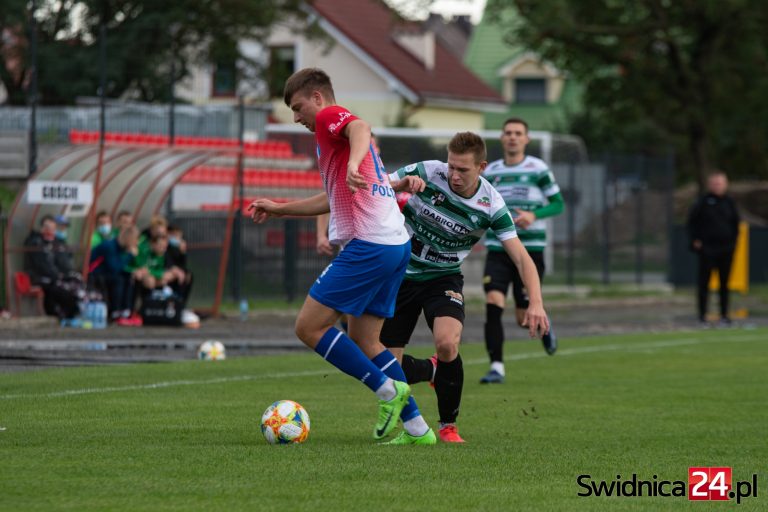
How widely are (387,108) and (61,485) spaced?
38762 mm

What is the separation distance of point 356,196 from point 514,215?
16.2ft

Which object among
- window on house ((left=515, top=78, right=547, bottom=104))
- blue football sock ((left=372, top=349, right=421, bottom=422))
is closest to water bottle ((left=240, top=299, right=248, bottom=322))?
blue football sock ((left=372, top=349, right=421, bottom=422))

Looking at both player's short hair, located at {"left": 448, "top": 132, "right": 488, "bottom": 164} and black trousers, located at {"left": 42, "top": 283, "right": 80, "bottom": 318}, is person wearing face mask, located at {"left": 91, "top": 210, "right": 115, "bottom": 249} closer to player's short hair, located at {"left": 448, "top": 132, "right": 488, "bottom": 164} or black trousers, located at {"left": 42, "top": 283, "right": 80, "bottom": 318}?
black trousers, located at {"left": 42, "top": 283, "right": 80, "bottom": 318}

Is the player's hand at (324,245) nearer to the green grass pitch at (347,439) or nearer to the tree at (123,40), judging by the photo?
the green grass pitch at (347,439)

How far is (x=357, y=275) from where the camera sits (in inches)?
312

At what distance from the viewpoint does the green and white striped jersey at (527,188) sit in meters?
13.1

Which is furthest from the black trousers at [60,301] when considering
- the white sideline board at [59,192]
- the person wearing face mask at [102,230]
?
the white sideline board at [59,192]

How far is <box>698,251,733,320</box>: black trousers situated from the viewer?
866 inches

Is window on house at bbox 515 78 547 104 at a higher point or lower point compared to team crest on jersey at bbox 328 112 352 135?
higher

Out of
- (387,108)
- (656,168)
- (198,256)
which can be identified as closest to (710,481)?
(198,256)

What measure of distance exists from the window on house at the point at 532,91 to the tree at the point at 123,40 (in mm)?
30298

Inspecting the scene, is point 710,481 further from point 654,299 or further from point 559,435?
point 654,299

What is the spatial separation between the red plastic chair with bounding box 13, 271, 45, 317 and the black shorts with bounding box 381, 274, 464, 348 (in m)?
11.5

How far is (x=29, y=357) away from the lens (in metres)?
14.3
